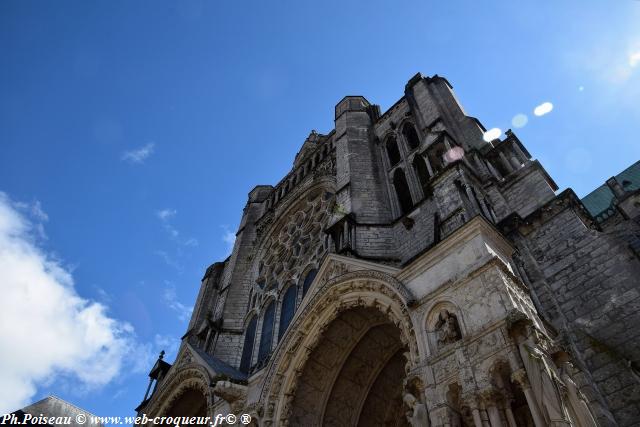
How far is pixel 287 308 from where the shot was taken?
1276cm

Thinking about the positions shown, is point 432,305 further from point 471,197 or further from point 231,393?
point 231,393

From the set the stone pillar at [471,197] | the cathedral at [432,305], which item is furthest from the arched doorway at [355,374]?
the stone pillar at [471,197]

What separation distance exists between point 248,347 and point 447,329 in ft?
27.8

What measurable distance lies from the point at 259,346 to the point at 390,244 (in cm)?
466

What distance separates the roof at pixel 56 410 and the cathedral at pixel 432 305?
9.33 feet

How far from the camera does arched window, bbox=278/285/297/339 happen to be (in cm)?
1224

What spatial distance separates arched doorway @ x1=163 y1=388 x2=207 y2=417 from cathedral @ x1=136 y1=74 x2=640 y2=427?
0.17 ft

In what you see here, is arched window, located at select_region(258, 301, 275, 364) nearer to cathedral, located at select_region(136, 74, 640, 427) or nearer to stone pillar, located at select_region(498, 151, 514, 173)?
cathedral, located at select_region(136, 74, 640, 427)

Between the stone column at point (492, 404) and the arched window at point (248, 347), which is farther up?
the arched window at point (248, 347)

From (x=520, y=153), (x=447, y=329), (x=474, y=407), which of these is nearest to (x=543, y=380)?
(x=474, y=407)

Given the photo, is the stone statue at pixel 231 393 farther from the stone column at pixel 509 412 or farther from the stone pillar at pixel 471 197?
the stone pillar at pixel 471 197

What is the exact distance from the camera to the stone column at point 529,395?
14.5 ft

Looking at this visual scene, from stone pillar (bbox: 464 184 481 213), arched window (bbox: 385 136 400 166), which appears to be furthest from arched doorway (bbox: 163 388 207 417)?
arched window (bbox: 385 136 400 166)

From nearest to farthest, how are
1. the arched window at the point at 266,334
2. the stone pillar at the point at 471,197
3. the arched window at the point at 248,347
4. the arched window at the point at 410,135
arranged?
the stone pillar at the point at 471,197 → the arched window at the point at 266,334 → the arched window at the point at 248,347 → the arched window at the point at 410,135
